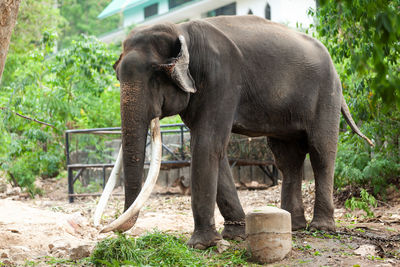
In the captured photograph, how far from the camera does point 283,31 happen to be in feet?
17.7

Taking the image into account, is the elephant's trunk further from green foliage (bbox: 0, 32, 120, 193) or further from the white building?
the white building

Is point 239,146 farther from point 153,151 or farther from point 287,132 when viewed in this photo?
point 153,151

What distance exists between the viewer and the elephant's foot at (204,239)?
449cm

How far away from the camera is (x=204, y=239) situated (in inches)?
177

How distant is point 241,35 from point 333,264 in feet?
7.21

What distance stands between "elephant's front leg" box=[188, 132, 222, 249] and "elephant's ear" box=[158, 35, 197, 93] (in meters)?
0.44

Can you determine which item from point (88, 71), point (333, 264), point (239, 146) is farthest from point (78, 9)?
point (333, 264)

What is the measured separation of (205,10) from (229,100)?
1810 centimetres

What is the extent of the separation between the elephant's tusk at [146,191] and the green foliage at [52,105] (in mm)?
5466

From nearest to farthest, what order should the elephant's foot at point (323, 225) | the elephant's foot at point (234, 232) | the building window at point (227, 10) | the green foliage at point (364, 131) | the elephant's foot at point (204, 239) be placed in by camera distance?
the elephant's foot at point (204, 239)
the elephant's foot at point (234, 232)
the elephant's foot at point (323, 225)
the green foliage at point (364, 131)
the building window at point (227, 10)

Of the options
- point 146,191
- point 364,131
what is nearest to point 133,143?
point 146,191

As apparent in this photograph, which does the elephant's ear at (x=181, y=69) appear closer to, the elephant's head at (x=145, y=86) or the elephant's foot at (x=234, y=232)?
the elephant's head at (x=145, y=86)

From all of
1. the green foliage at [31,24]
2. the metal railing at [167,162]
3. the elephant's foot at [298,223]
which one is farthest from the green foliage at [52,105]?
the elephant's foot at [298,223]

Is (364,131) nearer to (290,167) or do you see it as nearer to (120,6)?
(290,167)
